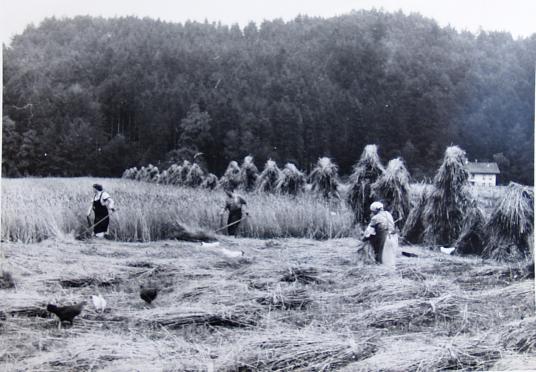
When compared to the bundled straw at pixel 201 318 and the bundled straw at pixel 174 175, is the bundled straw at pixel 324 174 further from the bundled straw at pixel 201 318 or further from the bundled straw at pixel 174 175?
the bundled straw at pixel 201 318

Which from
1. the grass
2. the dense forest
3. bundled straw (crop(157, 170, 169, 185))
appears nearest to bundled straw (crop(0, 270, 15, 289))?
the grass

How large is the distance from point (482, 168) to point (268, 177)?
6.21 ft

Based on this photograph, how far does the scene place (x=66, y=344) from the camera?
3.00 m

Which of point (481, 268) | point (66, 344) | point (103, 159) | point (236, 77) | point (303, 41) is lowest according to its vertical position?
point (66, 344)

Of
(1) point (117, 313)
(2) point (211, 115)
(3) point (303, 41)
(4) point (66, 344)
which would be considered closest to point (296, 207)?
(2) point (211, 115)

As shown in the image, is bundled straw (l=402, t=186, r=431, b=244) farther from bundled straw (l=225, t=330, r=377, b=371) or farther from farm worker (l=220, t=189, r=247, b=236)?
farm worker (l=220, t=189, r=247, b=236)

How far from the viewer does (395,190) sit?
421cm

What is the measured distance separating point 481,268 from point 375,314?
110 cm

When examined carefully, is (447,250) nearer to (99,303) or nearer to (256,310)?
(256,310)

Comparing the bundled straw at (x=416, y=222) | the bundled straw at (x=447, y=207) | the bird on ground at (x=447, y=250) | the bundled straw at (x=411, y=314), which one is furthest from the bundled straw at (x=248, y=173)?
the bird on ground at (x=447, y=250)

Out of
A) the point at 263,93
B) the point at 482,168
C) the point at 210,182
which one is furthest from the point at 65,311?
the point at 482,168

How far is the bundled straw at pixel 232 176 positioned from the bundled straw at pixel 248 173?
0.03m

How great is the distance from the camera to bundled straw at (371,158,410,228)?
4.07 m

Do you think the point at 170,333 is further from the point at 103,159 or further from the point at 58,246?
the point at 103,159
